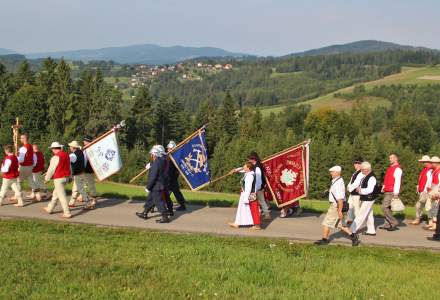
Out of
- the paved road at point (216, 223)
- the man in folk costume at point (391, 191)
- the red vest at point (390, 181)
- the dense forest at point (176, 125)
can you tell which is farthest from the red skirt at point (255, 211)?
the dense forest at point (176, 125)

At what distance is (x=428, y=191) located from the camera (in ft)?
51.0

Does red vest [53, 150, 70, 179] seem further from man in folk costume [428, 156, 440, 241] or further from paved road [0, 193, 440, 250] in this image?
man in folk costume [428, 156, 440, 241]

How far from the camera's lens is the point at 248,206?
14578 millimetres

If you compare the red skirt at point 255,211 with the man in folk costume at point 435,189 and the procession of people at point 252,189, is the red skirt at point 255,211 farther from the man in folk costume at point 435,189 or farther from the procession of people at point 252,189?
the man in folk costume at point 435,189

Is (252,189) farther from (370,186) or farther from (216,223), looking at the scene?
(370,186)

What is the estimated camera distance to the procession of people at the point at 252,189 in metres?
13.5

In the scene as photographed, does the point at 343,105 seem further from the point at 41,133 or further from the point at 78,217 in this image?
the point at 78,217

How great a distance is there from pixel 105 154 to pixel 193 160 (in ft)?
8.75

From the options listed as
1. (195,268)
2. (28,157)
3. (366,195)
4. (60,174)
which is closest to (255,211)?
(366,195)

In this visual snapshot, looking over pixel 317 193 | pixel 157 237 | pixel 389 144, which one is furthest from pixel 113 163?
pixel 389 144

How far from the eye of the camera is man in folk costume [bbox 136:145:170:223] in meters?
14.8

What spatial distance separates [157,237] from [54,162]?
150 inches

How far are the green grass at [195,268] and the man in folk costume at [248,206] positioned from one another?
124cm

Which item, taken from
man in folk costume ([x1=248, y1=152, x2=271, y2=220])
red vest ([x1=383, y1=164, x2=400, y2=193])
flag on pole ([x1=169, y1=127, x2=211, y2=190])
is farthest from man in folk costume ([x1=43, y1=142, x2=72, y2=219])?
red vest ([x1=383, y1=164, x2=400, y2=193])
